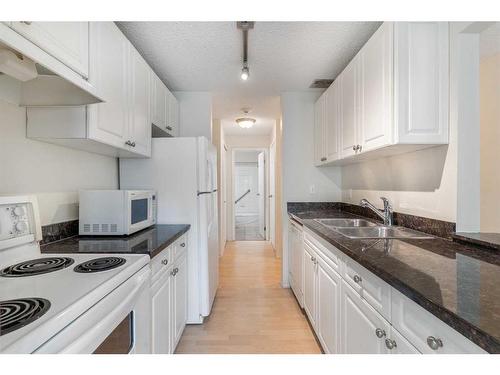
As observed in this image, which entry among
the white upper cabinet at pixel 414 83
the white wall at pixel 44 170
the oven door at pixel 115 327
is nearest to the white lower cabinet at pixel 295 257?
the white upper cabinet at pixel 414 83

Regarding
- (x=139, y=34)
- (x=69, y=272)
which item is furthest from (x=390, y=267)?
(x=139, y=34)

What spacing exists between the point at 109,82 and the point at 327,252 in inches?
66.1

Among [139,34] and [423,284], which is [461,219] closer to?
[423,284]

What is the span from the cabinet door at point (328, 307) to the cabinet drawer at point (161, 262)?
104cm

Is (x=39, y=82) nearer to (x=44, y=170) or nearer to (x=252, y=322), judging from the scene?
(x=44, y=170)

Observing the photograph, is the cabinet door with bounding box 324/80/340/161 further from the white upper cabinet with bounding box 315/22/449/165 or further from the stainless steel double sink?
the white upper cabinet with bounding box 315/22/449/165

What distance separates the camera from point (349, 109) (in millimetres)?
2086

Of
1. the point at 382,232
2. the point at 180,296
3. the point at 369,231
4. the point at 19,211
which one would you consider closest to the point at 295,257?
the point at 369,231

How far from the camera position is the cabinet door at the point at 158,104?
2238 millimetres

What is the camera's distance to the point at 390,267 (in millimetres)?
965

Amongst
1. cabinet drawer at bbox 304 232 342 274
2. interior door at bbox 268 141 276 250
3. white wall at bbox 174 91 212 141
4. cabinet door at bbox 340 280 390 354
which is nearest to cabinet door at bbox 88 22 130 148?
white wall at bbox 174 91 212 141

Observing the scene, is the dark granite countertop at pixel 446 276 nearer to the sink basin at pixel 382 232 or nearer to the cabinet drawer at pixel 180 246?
the sink basin at pixel 382 232

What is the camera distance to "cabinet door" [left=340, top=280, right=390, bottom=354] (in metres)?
1.03
